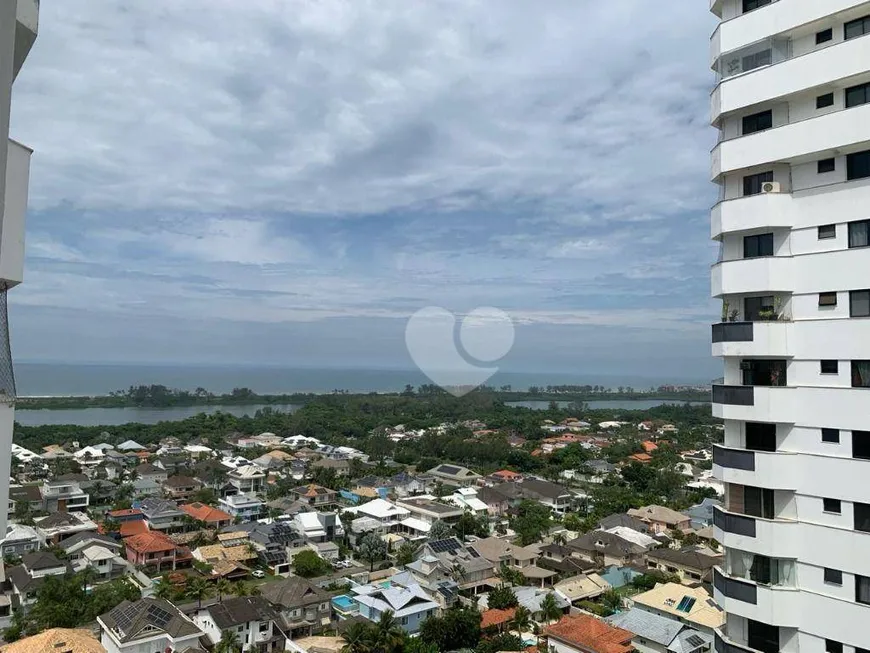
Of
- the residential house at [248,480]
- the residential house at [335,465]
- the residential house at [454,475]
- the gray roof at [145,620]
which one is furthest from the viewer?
the residential house at [335,465]

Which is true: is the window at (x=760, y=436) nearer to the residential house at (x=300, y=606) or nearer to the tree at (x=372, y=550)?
the residential house at (x=300, y=606)

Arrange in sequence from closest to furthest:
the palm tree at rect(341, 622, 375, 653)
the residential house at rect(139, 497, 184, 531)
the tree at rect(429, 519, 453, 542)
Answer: the palm tree at rect(341, 622, 375, 653)
the tree at rect(429, 519, 453, 542)
the residential house at rect(139, 497, 184, 531)

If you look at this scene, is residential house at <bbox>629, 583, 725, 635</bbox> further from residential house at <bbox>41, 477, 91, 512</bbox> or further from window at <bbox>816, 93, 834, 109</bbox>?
residential house at <bbox>41, 477, 91, 512</bbox>

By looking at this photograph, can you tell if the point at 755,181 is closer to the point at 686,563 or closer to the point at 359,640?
the point at 359,640

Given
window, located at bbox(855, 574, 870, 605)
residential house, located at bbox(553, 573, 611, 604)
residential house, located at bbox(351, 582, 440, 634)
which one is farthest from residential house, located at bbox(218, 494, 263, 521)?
window, located at bbox(855, 574, 870, 605)

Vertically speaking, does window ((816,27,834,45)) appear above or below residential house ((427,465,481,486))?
above

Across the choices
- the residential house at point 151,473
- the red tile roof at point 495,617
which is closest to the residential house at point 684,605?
the red tile roof at point 495,617

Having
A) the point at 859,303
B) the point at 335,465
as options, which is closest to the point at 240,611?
the point at 859,303
